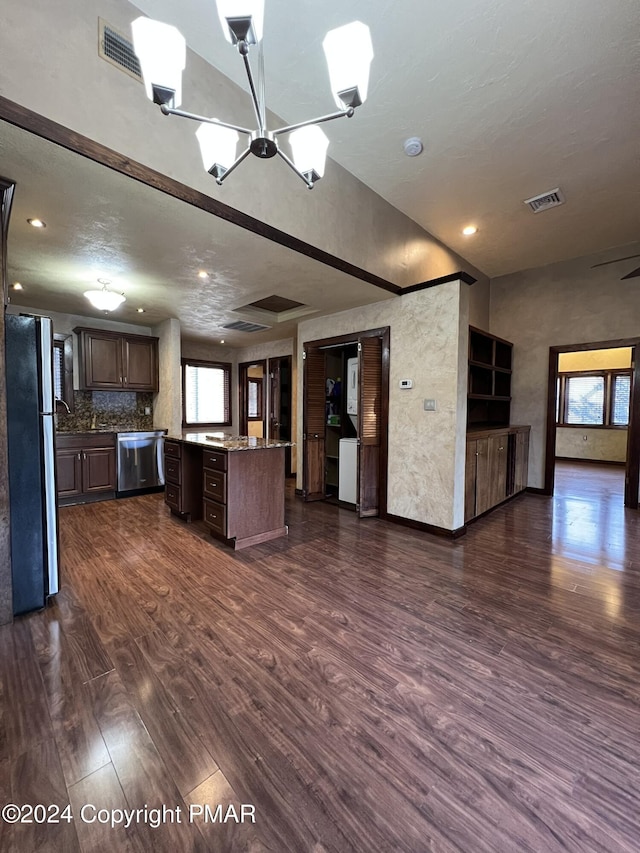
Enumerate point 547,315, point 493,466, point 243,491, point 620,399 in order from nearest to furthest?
point 243,491, point 493,466, point 547,315, point 620,399

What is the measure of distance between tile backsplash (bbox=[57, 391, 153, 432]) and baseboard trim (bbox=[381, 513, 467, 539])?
4.09 meters

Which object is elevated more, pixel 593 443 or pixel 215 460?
pixel 215 460

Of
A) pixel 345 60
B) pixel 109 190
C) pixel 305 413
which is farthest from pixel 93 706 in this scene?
pixel 305 413

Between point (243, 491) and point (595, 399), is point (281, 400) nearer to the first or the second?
point (243, 491)

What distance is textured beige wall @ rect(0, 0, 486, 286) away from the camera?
1623 millimetres

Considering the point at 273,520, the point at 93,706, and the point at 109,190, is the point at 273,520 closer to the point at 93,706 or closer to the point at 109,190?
the point at 93,706

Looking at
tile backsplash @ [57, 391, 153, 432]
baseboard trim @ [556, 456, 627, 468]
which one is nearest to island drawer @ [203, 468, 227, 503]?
tile backsplash @ [57, 391, 153, 432]

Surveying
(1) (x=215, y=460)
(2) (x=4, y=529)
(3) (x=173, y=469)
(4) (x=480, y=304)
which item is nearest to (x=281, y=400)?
(3) (x=173, y=469)

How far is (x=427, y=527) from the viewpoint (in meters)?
3.67

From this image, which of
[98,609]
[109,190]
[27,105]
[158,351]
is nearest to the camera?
[27,105]

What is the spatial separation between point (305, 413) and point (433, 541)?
92.8 inches

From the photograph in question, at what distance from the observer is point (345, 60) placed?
1366 millimetres

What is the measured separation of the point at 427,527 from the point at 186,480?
8.77ft

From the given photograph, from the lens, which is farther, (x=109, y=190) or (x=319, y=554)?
(x=319, y=554)
